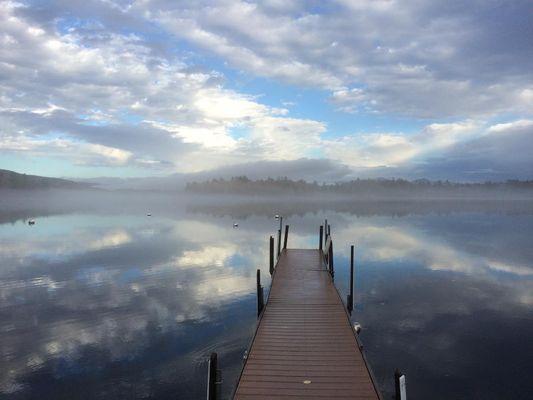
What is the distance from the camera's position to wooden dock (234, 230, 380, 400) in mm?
9992

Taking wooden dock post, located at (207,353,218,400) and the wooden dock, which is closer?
wooden dock post, located at (207,353,218,400)

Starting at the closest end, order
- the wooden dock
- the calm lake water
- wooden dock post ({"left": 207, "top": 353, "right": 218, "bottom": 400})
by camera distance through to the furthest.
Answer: wooden dock post ({"left": 207, "top": 353, "right": 218, "bottom": 400})
the wooden dock
the calm lake water

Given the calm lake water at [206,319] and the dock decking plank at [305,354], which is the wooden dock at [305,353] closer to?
the dock decking plank at [305,354]

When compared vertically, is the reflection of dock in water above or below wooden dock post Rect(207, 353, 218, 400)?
below

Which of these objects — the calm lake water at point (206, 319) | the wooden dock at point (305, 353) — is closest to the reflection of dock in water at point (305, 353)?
the wooden dock at point (305, 353)

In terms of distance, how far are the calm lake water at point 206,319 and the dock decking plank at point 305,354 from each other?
2.11 meters

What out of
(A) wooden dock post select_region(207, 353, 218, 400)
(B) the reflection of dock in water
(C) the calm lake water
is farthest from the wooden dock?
(C) the calm lake water

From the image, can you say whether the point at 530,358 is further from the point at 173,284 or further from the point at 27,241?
the point at 27,241

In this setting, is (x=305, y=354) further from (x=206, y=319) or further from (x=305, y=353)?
(x=206, y=319)

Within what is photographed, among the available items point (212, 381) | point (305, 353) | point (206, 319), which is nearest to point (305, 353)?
point (305, 353)

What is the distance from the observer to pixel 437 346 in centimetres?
1655

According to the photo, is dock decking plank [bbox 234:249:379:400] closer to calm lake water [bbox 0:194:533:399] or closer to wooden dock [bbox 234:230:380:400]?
wooden dock [bbox 234:230:380:400]

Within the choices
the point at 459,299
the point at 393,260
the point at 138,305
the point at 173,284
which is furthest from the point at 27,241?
the point at 459,299

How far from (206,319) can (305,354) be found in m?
8.60
